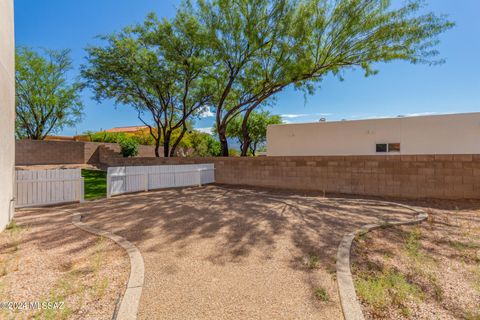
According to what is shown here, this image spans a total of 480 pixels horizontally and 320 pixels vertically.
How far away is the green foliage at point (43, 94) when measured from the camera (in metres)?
16.2

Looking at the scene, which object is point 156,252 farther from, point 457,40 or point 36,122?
point 36,122

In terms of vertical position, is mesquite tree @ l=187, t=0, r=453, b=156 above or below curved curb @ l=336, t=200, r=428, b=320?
above

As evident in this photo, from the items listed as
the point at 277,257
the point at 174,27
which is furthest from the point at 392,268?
the point at 174,27

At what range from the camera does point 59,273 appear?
2.94 metres

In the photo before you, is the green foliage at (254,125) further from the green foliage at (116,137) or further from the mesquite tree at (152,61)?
the green foliage at (116,137)

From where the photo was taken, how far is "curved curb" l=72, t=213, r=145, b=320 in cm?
222

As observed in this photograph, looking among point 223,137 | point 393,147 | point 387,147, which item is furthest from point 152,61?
point 393,147

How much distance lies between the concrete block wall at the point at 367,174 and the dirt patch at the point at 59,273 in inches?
290

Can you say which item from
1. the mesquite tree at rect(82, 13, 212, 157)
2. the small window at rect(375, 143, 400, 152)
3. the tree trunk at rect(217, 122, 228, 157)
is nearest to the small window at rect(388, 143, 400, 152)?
the small window at rect(375, 143, 400, 152)

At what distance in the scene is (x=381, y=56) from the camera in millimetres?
9352

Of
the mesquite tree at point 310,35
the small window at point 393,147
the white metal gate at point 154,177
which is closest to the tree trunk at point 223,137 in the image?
the white metal gate at point 154,177

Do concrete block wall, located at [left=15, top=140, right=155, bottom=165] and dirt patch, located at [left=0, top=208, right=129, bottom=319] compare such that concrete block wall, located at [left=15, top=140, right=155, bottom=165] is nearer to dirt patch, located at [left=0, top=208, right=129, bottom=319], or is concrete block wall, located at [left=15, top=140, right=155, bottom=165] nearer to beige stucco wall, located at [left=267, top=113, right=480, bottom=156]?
beige stucco wall, located at [left=267, top=113, right=480, bottom=156]

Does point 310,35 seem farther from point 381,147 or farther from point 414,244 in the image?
point 414,244

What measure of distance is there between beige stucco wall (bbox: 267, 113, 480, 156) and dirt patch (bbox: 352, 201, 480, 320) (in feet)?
25.4
